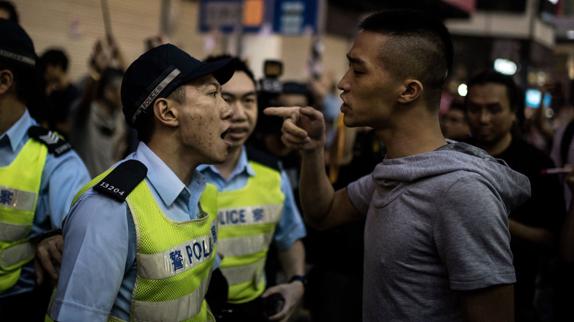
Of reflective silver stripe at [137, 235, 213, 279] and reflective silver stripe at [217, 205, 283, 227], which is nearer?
reflective silver stripe at [137, 235, 213, 279]

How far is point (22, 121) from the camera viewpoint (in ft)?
9.14

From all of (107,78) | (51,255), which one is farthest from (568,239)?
(107,78)

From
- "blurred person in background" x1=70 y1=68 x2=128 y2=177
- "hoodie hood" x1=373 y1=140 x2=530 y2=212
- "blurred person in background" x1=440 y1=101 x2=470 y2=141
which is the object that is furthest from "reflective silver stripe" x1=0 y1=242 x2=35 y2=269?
"blurred person in background" x1=70 y1=68 x2=128 y2=177

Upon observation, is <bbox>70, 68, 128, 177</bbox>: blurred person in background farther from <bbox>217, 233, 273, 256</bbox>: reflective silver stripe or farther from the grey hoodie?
the grey hoodie

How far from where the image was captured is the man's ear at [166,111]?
89.4 inches

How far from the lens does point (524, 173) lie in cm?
321

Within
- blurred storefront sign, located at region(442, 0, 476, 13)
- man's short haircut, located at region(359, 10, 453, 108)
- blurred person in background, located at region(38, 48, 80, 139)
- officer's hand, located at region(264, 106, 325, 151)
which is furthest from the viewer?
blurred storefront sign, located at region(442, 0, 476, 13)

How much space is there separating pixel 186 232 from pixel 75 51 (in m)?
10.6

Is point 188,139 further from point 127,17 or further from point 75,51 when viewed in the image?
point 127,17

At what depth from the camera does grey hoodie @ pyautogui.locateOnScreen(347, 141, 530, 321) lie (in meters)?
1.88

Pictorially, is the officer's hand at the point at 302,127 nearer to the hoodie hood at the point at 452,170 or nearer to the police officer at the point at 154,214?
the police officer at the point at 154,214

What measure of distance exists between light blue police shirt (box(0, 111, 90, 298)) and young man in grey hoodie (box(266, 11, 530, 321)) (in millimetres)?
1339

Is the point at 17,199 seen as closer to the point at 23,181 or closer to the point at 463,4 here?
the point at 23,181

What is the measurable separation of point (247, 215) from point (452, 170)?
4.95 feet
